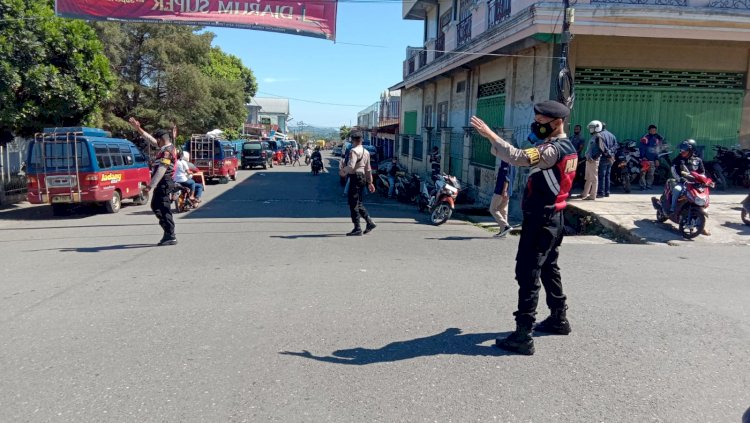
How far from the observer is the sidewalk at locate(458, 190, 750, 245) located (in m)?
8.95

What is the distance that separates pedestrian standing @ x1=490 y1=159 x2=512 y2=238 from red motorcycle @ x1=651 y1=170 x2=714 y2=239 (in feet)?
8.80

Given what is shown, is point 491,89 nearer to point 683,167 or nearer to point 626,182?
point 626,182

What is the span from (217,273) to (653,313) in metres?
4.58

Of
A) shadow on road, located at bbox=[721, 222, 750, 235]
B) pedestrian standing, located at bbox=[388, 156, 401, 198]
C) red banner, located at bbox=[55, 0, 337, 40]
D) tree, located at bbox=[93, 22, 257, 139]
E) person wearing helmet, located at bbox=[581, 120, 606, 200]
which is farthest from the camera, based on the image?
tree, located at bbox=[93, 22, 257, 139]

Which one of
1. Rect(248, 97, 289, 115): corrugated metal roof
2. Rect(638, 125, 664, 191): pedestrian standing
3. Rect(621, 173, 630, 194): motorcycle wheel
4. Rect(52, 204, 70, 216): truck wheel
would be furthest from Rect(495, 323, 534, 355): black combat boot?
Rect(248, 97, 289, 115): corrugated metal roof

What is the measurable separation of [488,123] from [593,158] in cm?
572

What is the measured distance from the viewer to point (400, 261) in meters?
7.25

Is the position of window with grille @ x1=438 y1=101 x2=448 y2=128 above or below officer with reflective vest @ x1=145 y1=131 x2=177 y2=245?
above

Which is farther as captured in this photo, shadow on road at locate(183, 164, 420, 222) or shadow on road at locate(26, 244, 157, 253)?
shadow on road at locate(183, 164, 420, 222)

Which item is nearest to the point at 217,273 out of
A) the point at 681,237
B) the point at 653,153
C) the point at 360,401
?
the point at 360,401

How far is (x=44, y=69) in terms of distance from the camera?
12961 millimetres

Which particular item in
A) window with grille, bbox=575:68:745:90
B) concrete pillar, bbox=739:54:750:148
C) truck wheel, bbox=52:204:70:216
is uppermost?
window with grille, bbox=575:68:745:90

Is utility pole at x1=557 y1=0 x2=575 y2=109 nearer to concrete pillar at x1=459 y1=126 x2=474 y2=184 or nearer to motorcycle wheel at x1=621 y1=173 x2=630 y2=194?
motorcycle wheel at x1=621 y1=173 x2=630 y2=194

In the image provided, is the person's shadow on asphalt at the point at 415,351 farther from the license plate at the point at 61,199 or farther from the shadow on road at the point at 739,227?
the license plate at the point at 61,199
